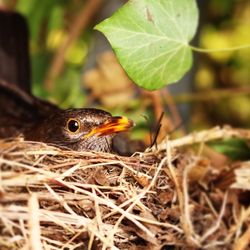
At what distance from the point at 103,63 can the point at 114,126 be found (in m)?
1.08

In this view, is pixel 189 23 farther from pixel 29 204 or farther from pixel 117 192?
pixel 29 204

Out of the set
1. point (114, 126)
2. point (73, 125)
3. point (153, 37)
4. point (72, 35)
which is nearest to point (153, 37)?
point (153, 37)

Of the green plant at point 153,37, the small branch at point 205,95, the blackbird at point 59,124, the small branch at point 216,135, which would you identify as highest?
the green plant at point 153,37

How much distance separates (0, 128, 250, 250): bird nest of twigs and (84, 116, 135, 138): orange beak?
0.14m

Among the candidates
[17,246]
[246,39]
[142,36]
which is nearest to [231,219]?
[142,36]

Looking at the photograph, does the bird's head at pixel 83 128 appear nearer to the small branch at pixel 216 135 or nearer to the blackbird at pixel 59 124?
the blackbird at pixel 59 124

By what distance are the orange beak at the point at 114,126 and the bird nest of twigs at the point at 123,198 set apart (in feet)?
0.46

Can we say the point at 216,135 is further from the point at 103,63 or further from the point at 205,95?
the point at 103,63

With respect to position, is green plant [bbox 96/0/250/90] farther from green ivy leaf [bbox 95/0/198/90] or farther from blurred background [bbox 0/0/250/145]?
blurred background [bbox 0/0/250/145]

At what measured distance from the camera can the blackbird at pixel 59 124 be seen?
2.18 metres

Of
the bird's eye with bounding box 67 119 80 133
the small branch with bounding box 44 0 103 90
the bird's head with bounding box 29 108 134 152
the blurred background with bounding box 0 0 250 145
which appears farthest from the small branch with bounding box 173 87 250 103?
the bird's eye with bounding box 67 119 80 133

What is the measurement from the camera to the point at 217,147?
2.55 m

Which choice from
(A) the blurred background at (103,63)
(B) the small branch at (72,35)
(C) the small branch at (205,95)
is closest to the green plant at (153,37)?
(A) the blurred background at (103,63)

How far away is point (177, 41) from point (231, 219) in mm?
666
